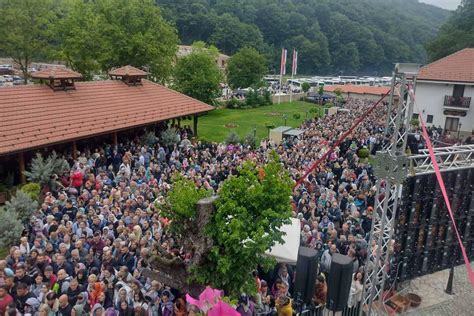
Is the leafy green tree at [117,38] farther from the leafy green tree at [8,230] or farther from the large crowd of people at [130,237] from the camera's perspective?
the leafy green tree at [8,230]

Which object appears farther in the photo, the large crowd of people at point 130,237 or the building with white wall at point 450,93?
the building with white wall at point 450,93

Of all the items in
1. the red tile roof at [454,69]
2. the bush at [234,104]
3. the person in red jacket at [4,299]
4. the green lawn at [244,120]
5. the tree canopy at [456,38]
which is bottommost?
the green lawn at [244,120]

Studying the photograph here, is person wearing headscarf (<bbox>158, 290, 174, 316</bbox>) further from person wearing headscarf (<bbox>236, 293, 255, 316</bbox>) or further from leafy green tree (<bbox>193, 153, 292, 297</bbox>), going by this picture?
person wearing headscarf (<bbox>236, 293, 255, 316</bbox>)

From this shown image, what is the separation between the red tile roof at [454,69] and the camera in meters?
30.9

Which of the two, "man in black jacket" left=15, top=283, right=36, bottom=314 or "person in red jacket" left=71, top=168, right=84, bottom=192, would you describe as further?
"person in red jacket" left=71, top=168, right=84, bottom=192

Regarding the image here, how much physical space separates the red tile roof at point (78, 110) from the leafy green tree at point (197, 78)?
52.9 feet

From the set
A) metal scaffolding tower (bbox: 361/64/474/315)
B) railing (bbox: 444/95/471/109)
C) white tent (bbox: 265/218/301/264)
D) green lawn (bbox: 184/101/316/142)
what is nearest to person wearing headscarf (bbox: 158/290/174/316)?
white tent (bbox: 265/218/301/264)

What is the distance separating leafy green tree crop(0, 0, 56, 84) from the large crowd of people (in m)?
25.0

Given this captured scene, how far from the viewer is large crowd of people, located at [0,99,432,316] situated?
7.78 meters

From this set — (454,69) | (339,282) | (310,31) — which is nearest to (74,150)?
(339,282)

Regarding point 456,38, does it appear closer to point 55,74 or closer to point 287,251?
point 55,74

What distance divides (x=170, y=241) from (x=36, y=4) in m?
35.8

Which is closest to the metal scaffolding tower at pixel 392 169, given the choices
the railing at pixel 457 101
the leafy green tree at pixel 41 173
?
the leafy green tree at pixel 41 173

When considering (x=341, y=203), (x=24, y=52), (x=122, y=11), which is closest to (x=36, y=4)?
(x=24, y=52)
